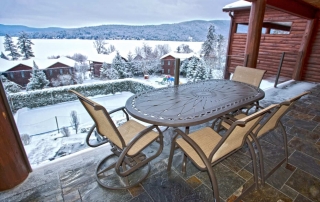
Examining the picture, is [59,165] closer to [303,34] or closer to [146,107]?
[146,107]

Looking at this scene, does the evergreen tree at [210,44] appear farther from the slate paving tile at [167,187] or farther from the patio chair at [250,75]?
the slate paving tile at [167,187]

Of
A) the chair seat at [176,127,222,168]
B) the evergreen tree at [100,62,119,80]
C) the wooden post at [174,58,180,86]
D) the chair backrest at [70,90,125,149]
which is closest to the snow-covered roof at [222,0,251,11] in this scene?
the wooden post at [174,58,180,86]

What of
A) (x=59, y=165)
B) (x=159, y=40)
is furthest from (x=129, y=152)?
(x=159, y=40)

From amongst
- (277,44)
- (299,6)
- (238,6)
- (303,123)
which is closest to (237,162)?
(303,123)

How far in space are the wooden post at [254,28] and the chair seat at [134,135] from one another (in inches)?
129

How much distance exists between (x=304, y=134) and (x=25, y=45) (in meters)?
Result: 5.42

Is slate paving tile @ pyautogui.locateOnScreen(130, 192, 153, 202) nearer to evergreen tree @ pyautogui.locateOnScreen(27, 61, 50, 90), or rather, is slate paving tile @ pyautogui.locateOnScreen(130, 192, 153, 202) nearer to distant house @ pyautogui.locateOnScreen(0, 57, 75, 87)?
distant house @ pyautogui.locateOnScreen(0, 57, 75, 87)

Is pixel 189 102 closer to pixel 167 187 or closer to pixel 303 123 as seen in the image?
pixel 167 187

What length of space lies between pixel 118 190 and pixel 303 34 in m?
7.81

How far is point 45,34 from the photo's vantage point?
3.83m

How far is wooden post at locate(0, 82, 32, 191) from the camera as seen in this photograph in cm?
143

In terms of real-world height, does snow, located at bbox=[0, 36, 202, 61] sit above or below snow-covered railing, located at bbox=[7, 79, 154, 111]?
above

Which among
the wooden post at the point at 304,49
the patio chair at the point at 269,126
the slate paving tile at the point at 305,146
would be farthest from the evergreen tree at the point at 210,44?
the patio chair at the point at 269,126

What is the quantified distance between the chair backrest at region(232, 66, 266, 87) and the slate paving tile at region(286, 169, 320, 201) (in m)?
1.47
